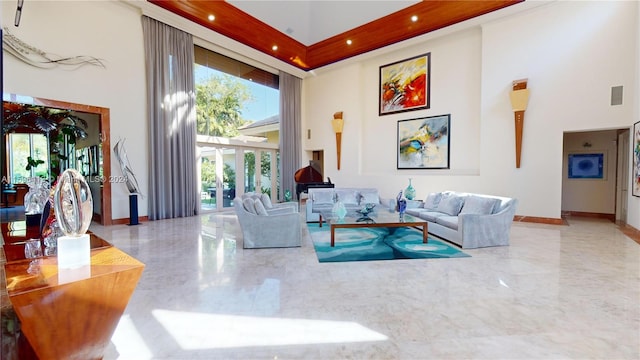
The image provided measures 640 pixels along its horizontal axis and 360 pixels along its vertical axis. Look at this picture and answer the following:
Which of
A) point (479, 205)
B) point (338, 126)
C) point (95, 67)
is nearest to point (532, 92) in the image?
point (479, 205)

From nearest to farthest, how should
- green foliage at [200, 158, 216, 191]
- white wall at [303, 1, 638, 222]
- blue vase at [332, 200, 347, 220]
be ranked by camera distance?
blue vase at [332, 200, 347, 220] < white wall at [303, 1, 638, 222] < green foliage at [200, 158, 216, 191]

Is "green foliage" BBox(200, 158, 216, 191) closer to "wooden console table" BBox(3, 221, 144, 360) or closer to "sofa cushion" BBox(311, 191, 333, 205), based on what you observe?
"sofa cushion" BBox(311, 191, 333, 205)

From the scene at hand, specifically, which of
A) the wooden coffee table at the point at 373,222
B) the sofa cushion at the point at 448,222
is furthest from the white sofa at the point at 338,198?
the sofa cushion at the point at 448,222

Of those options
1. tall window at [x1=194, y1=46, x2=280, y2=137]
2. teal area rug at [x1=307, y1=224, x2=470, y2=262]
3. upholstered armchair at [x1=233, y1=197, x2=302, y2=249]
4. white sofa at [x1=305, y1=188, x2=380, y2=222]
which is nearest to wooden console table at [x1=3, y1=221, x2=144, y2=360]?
teal area rug at [x1=307, y1=224, x2=470, y2=262]

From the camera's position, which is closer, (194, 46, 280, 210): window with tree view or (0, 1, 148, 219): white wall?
(0, 1, 148, 219): white wall

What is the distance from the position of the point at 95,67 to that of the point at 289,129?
610 centimetres

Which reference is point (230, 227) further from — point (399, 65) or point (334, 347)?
point (399, 65)

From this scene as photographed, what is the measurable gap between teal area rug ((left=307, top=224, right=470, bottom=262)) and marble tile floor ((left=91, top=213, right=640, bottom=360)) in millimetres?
265

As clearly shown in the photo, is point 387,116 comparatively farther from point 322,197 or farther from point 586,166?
point 586,166

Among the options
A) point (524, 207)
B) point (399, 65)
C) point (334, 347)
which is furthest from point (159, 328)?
point (399, 65)

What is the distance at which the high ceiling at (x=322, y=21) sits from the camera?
24.7ft

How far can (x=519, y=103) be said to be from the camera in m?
7.15

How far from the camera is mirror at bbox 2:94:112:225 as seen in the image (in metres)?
6.65

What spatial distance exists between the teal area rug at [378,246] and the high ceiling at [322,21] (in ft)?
19.4
